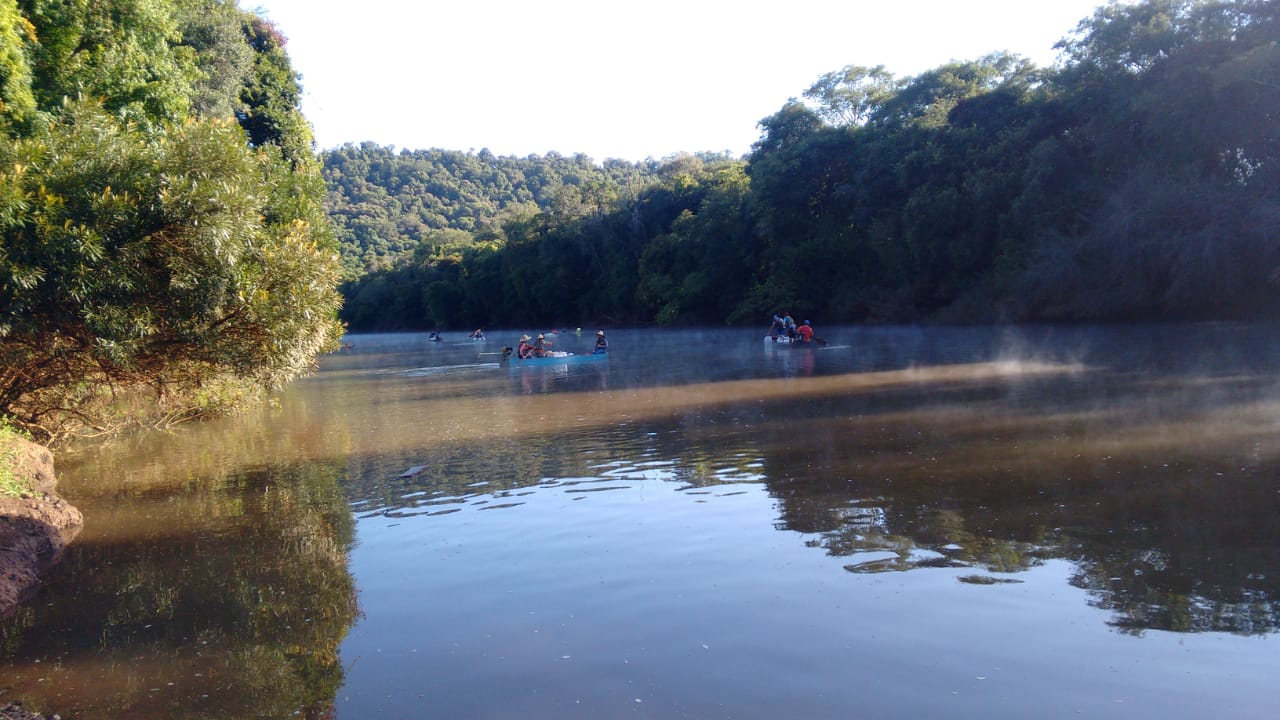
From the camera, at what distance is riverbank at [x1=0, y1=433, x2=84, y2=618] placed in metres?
9.48

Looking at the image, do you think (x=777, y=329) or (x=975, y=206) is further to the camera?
(x=975, y=206)

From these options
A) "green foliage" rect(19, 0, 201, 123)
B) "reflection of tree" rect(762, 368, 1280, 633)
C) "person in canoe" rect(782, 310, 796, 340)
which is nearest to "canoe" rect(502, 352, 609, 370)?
"person in canoe" rect(782, 310, 796, 340)

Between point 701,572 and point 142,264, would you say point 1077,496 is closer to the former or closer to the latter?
point 701,572

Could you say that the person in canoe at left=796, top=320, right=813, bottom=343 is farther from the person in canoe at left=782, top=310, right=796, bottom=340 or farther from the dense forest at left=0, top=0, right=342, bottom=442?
the dense forest at left=0, top=0, right=342, bottom=442

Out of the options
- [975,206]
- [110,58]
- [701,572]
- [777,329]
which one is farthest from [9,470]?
[975,206]

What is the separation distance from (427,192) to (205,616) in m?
175

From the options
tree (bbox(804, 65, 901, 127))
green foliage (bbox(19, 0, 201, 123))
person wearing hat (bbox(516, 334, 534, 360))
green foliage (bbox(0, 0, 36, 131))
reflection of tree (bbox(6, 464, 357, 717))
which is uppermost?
tree (bbox(804, 65, 901, 127))

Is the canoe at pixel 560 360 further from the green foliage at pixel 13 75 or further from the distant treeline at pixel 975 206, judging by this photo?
the green foliage at pixel 13 75

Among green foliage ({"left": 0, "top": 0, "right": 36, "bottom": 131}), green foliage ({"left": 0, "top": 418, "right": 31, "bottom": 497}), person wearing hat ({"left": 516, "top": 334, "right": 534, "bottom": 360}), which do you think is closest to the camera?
green foliage ({"left": 0, "top": 418, "right": 31, "bottom": 497})

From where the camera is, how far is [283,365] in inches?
517

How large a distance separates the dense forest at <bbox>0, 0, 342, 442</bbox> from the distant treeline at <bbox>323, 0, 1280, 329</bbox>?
18.2 ft

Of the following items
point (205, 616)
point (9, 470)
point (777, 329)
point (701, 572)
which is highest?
point (777, 329)

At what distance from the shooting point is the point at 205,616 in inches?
328

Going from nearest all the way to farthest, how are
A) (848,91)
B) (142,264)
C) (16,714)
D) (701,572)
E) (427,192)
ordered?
1. (16,714)
2. (701,572)
3. (142,264)
4. (848,91)
5. (427,192)
